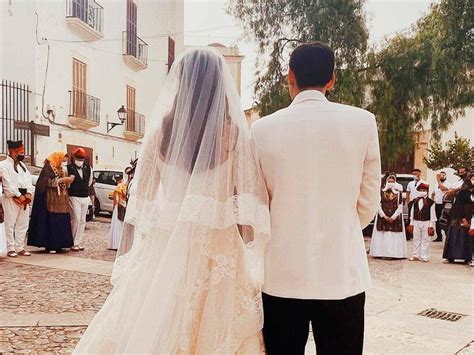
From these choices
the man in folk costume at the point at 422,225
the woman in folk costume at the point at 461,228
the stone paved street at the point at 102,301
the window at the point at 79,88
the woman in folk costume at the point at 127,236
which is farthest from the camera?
the window at the point at 79,88

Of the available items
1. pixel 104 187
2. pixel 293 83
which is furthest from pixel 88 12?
pixel 293 83

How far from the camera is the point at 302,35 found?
16484mm

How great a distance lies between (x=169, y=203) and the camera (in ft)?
7.76

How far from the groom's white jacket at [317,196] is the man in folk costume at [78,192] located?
789cm

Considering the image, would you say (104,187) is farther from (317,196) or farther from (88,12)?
(317,196)

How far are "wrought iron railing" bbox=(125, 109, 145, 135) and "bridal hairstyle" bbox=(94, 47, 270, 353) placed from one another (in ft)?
68.5

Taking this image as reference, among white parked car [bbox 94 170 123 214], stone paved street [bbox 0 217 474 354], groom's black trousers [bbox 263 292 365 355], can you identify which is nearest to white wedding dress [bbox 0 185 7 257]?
stone paved street [bbox 0 217 474 354]

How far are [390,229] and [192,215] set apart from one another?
8.60 meters

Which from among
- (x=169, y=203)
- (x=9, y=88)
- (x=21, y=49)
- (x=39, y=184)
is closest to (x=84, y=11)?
(x=21, y=49)

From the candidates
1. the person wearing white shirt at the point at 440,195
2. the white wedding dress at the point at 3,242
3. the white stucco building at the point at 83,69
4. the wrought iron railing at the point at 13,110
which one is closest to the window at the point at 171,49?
the white stucco building at the point at 83,69

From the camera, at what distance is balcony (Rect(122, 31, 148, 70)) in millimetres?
22016

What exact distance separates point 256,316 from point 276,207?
486mm

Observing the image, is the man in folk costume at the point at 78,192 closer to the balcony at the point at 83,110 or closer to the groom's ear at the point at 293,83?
the groom's ear at the point at 293,83

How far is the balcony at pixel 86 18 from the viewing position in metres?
17.6
